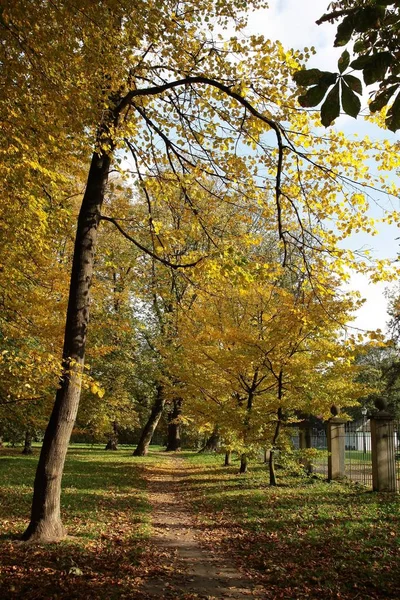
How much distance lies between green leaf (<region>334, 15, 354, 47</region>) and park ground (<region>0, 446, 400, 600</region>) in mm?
4902

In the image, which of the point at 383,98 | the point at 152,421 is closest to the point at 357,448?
the point at 152,421

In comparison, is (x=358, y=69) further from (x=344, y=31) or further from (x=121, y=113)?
(x=121, y=113)

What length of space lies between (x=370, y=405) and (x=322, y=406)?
3209cm

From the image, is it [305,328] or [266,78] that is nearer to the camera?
[266,78]

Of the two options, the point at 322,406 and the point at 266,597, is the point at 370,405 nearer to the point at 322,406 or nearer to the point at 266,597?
the point at 322,406

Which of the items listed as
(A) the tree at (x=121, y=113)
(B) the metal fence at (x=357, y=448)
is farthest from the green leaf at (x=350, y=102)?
(B) the metal fence at (x=357, y=448)

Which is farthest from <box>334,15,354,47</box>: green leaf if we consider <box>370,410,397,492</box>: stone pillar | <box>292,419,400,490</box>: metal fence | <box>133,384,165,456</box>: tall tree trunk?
<box>133,384,165,456</box>: tall tree trunk

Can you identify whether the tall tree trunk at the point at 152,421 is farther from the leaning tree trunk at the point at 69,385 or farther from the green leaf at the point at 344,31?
the green leaf at the point at 344,31

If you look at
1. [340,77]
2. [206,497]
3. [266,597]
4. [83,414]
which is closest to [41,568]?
[266,597]

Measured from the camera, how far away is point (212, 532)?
24.9 ft

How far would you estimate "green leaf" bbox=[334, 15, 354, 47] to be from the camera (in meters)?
1.76

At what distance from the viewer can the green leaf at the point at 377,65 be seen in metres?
1.80

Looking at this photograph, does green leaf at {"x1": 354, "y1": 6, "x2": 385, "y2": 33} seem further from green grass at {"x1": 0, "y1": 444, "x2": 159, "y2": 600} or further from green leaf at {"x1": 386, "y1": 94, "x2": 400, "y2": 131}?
green grass at {"x1": 0, "y1": 444, "x2": 159, "y2": 600}

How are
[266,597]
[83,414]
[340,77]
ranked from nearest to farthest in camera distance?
[340,77] < [266,597] < [83,414]
